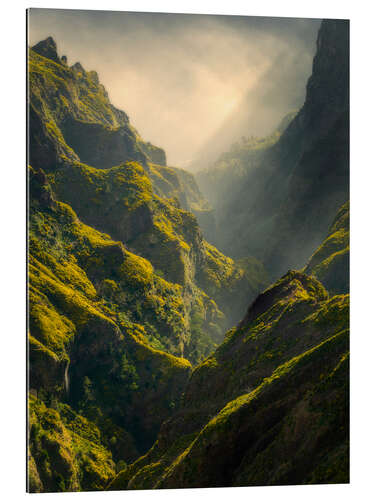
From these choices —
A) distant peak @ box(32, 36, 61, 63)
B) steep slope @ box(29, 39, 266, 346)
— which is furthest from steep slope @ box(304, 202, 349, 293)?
distant peak @ box(32, 36, 61, 63)

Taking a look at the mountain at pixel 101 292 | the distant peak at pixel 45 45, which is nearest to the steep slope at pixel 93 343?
the mountain at pixel 101 292

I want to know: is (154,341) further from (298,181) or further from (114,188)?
(298,181)

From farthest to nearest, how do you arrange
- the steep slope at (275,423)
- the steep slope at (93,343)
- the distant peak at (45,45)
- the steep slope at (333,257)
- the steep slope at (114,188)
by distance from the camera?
the steep slope at (114,188)
the steep slope at (333,257)
the steep slope at (93,343)
the distant peak at (45,45)
the steep slope at (275,423)

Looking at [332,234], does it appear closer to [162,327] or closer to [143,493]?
[162,327]

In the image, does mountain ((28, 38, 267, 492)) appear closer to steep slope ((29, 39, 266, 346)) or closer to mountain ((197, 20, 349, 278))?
steep slope ((29, 39, 266, 346))

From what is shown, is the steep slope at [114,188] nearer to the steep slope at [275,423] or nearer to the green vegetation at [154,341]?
the green vegetation at [154,341]

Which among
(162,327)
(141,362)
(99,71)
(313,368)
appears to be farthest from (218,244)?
(313,368)
